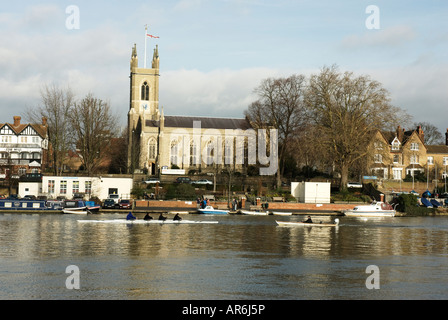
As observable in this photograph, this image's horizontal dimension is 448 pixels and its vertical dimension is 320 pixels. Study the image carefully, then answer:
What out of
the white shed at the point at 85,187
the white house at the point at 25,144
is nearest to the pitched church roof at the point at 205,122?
the white house at the point at 25,144

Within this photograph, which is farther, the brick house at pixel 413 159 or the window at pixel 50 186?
the brick house at pixel 413 159

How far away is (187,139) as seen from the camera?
389 ft

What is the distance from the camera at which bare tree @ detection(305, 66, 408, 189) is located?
7794 cm

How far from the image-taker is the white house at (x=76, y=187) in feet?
259

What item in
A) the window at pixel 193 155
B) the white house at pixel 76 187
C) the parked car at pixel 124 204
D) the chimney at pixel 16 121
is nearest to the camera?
the parked car at pixel 124 204

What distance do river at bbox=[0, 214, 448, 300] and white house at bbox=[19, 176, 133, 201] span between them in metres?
23.4

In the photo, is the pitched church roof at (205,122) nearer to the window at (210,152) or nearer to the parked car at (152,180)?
the window at (210,152)

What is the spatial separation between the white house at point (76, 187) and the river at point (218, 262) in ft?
76.7

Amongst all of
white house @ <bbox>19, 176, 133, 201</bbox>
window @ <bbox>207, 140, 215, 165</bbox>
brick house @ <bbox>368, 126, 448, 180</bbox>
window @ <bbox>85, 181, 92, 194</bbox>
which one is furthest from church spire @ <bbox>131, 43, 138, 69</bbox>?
brick house @ <bbox>368, 126, 448, 180</bbox>

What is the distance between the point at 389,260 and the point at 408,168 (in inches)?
2953

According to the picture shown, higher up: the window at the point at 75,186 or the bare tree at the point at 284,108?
the bare tree at the point at 284,108

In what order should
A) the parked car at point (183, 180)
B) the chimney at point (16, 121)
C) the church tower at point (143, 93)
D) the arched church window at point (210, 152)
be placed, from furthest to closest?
the church tower at point (143, 93)
the chimney at point (16, 121)
the arched church window at point (210, 152)
the parked car at point (183, 180)

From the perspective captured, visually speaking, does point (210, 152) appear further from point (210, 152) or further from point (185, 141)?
point (185, 141)
